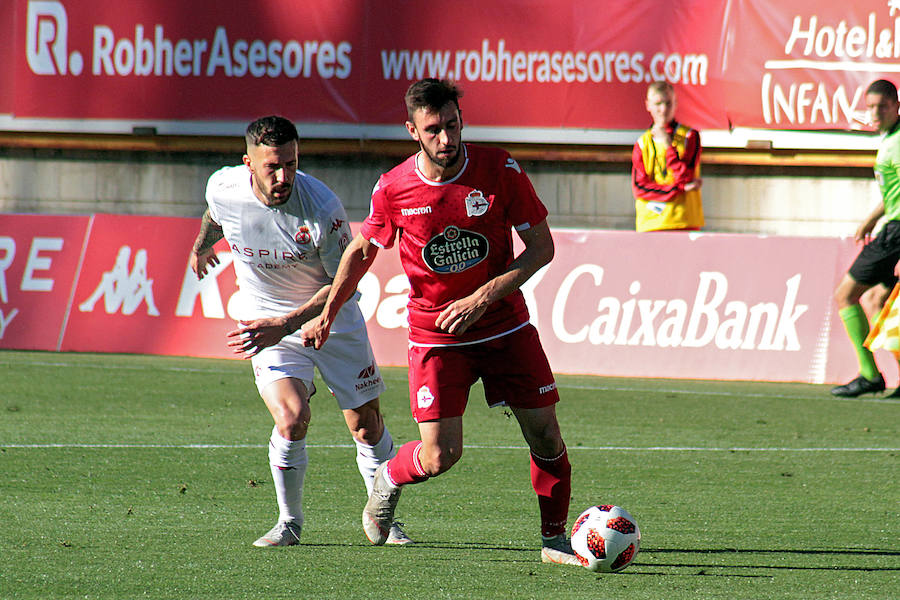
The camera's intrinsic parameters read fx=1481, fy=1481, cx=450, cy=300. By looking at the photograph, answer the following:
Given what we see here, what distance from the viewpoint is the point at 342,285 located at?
587 cm

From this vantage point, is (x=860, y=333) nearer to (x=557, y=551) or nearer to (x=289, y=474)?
(x=557, y=551)

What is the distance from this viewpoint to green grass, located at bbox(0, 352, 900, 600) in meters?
5.45

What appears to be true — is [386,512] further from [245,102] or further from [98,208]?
[98,208]

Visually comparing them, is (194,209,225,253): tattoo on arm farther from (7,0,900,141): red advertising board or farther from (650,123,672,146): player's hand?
(7,0,900,141): red advertising board

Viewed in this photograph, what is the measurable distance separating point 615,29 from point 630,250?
15.0 ft

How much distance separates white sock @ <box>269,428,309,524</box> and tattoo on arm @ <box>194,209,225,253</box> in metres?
0.99

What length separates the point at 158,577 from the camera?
5.39 m

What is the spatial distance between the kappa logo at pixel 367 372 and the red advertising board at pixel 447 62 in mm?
10537

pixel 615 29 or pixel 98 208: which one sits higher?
pixel 615 29

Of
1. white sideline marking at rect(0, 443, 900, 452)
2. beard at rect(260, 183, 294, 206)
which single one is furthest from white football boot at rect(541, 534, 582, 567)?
white sideline marking at rect(0, 443, 900, 452)

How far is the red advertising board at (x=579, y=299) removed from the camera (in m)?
12.4

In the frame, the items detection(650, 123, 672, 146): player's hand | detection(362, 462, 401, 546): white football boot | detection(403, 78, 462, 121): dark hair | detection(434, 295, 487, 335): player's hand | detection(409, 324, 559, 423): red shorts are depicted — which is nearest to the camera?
detection(403, 78, 462, 121): dark hair

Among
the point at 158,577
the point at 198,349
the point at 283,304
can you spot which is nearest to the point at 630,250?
the point at 198,349

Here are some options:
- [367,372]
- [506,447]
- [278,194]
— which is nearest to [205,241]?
[278,194]
